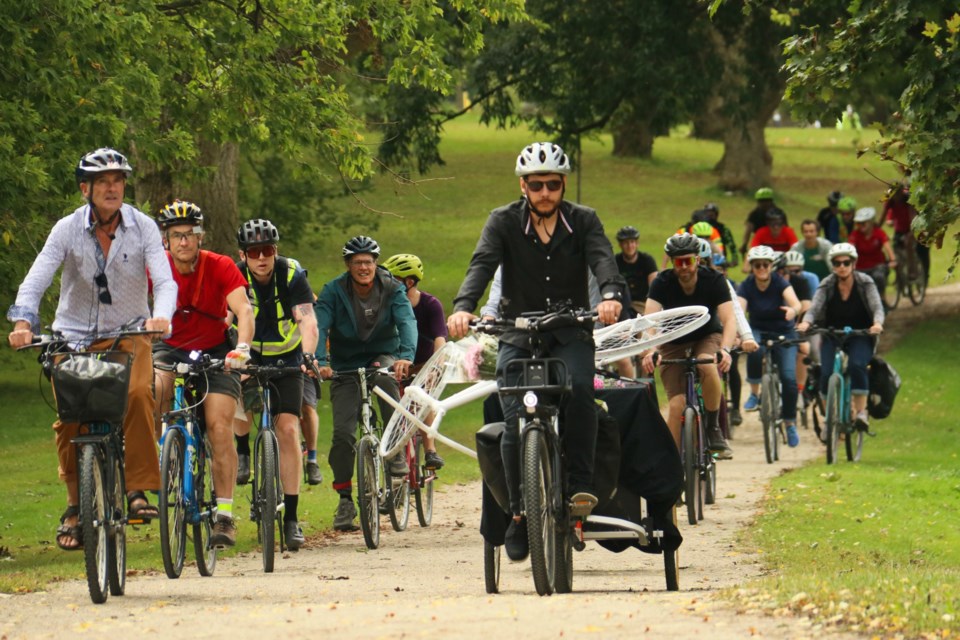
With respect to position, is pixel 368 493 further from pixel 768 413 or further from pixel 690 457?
pixel 768 413

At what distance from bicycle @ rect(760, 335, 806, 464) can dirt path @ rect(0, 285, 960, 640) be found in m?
3.76

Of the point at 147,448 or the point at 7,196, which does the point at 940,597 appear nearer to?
the point at 147,448

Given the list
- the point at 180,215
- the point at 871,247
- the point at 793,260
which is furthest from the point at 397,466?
the point at 871,247

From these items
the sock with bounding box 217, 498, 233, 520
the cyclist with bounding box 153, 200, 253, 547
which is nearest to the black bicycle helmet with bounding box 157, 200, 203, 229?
the cyclist with bounding box 153, 200, 253, 547

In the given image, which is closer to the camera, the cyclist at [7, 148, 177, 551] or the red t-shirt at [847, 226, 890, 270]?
the cyclist at [7, 148, 177, 551]

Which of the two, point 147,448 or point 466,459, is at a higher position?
point 147,448

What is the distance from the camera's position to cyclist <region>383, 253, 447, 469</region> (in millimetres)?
14422

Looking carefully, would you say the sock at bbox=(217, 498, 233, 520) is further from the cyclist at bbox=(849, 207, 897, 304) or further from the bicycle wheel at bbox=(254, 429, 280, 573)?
the cyclist at bbox=(849, 207, 897, 304)

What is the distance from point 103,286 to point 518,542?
2497mm

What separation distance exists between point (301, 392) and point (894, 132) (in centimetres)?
413

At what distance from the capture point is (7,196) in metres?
13.1

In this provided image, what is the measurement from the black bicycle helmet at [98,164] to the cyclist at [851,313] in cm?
981

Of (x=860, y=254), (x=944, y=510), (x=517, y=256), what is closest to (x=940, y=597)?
(x=517, y=256)

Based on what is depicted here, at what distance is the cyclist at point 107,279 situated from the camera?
9250 mm
